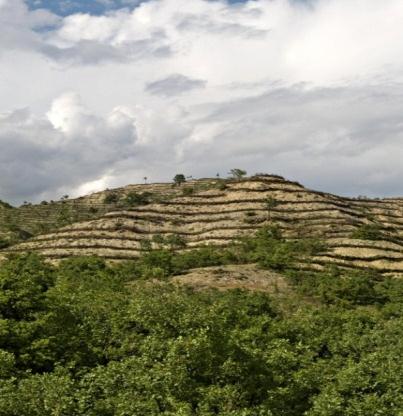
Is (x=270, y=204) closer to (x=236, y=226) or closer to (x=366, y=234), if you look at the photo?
(x=236, y=226)

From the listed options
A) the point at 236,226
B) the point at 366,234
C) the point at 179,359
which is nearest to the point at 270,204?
the point at 236,226

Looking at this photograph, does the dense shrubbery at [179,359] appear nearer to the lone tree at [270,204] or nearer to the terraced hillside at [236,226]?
the terraced hillside at [236,226]

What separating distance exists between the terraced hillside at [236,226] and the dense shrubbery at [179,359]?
53.2 meters

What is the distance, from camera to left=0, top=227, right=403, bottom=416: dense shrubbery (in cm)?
3488

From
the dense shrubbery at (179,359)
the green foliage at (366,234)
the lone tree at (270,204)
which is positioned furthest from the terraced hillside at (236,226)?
the dense shrubbery at (179,359)

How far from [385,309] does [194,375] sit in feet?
191

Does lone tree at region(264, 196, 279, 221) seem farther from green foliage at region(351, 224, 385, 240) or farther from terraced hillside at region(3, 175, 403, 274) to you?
green foliage at region(351, 224, 385, 240)

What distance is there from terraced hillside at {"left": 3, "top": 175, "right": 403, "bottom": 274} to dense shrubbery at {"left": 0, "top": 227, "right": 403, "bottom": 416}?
5316cm

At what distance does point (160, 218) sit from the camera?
158m

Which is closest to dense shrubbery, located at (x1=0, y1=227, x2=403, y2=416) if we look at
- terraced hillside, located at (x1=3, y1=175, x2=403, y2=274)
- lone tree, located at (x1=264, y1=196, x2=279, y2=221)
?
terraced hillside, located at (x1=3, y1=175, x2=403, y2=274)

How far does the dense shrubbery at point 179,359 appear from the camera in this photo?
114 feet

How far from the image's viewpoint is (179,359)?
123 ft

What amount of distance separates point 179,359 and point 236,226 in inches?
4413

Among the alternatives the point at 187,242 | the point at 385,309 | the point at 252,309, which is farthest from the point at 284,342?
the point at 187,242
